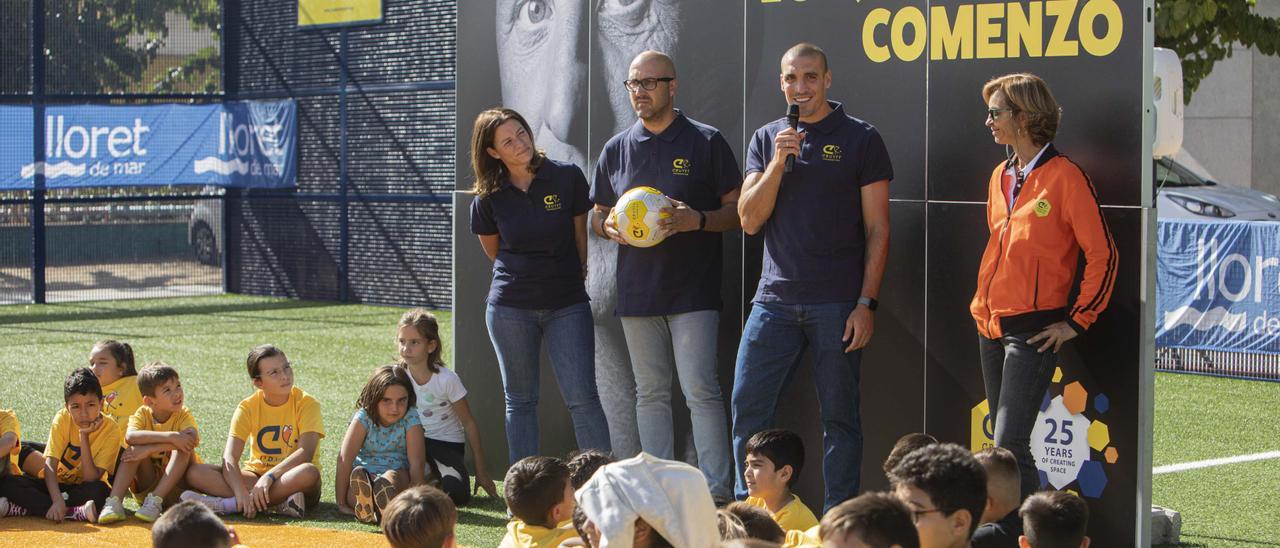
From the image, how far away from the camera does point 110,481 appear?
7094 mm

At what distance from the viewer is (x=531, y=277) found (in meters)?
6.79

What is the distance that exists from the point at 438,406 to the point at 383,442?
1.25ft

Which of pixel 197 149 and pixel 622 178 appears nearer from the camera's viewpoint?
pixel 622 178

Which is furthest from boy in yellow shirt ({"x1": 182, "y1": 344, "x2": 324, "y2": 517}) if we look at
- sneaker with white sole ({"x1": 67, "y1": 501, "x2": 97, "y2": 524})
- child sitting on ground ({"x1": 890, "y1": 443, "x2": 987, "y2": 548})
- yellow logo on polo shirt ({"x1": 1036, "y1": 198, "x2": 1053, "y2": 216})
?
child sitting on ground ({"x1": 890, "y1": 443, "x2": 987, "y2": 548})

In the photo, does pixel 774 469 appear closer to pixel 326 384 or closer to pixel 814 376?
pixel 814 376

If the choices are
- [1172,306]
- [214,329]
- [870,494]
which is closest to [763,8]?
[870,494]

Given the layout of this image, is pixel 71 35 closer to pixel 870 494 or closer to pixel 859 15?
pixel 859 15

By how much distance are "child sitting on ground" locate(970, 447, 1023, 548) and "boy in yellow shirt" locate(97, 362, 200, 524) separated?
3.83 m

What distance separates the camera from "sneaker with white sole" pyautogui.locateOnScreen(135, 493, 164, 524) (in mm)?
6781

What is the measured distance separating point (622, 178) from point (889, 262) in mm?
1212

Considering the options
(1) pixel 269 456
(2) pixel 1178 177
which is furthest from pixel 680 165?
(2) pixel 1178 177

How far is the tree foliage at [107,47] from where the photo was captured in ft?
57.1

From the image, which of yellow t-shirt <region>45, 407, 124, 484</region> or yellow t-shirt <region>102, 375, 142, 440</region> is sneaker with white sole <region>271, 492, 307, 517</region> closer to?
yellow t-shirt <region>45, 407, 124, 484</region>

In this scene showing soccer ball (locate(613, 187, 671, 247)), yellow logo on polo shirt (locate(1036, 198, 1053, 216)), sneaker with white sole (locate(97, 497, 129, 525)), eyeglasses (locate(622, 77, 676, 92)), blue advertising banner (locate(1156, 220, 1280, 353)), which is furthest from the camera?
blue advertising banner (locate(1156, 220, 1280, 353))
